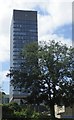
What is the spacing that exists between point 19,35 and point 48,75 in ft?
49.5

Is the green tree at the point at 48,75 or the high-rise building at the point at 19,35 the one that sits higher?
the high-rise building at the point at 19,35

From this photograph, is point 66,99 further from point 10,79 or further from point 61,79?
point 10,79

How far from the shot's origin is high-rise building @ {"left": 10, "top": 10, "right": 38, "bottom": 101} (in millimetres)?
44594

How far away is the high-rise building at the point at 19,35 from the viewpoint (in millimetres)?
44594

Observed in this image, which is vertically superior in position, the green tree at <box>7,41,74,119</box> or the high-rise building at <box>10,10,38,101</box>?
the high-rise building at <box>10,10,38,101</box>

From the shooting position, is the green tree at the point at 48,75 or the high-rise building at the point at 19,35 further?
the high-rise building at the point at 19,35

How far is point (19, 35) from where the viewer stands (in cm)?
5238

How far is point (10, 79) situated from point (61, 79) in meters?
6.20

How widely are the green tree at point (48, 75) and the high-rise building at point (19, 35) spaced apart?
2373mm

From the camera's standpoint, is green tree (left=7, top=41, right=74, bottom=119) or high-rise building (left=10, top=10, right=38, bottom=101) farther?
high-rise building (left=10, top=10, right=38, bottom=101)

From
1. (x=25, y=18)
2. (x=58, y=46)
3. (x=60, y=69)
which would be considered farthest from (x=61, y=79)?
(x=25, y=18)

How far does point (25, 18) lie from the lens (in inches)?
2485

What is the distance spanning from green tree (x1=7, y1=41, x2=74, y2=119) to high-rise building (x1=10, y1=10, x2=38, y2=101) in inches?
93.4

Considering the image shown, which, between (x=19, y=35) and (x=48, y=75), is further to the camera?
(x=19, y=35)
